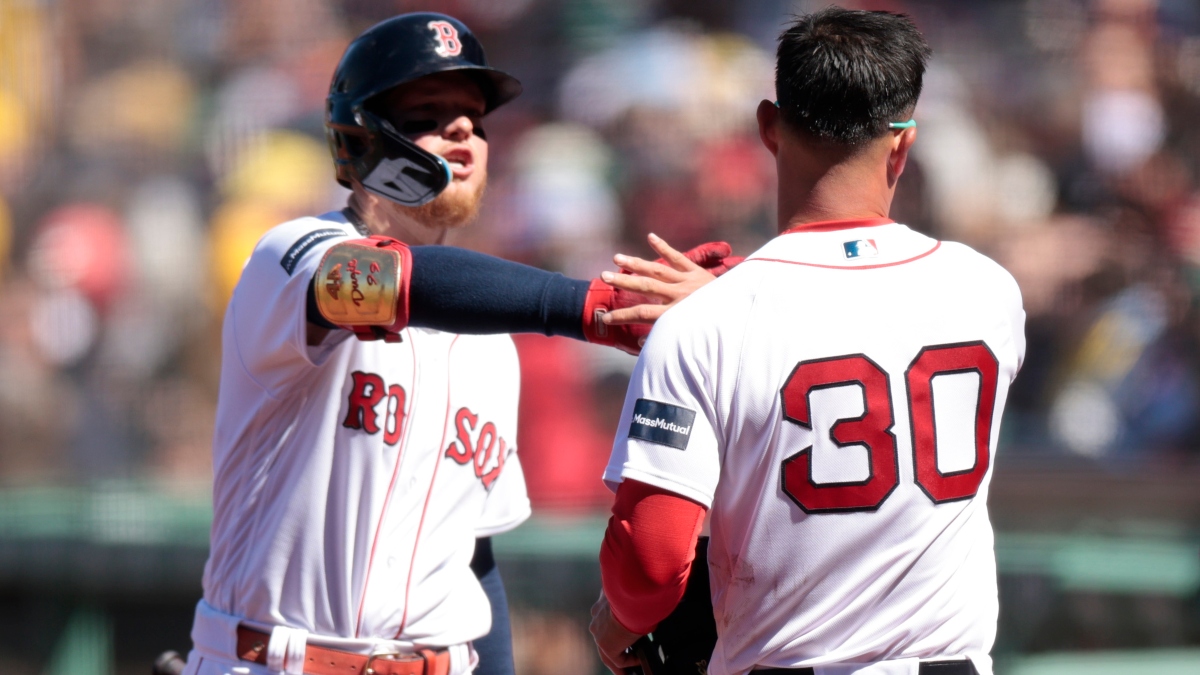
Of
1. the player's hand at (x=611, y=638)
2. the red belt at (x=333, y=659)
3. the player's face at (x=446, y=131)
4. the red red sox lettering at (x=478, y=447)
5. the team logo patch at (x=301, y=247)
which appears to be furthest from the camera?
the player's face at (x=446, y=131)

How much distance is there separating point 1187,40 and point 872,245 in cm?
516

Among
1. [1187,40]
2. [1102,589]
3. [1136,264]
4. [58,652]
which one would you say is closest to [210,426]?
[58,652]

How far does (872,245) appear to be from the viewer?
1.87m

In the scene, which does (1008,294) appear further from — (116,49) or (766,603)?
(116,49)

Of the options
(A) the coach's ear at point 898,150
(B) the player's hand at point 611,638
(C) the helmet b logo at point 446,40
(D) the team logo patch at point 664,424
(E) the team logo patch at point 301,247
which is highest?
(C) the helmet b logo at point 446,40

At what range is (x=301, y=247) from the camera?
233 centimetres

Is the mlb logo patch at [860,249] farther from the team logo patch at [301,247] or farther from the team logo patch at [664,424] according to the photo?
the team logo patch at [301,247]

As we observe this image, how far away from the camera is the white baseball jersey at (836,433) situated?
180 cm

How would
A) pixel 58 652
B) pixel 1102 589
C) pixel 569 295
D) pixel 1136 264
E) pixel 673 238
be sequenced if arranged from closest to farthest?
pixel 569 295, pixel 1102 589, pixel 58 652, pixel 1136 264, pixel 673 238

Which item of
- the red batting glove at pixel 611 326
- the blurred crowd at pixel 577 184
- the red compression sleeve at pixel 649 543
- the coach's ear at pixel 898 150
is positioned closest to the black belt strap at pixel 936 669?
the red compression sleeve at pixel 649 543

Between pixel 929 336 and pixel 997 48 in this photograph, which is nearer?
pixel 929 336

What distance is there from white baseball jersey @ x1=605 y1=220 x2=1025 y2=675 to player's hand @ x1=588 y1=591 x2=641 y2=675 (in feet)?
0.79

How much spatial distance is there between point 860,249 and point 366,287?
0.85m

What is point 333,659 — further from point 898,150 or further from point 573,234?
point 573,234
